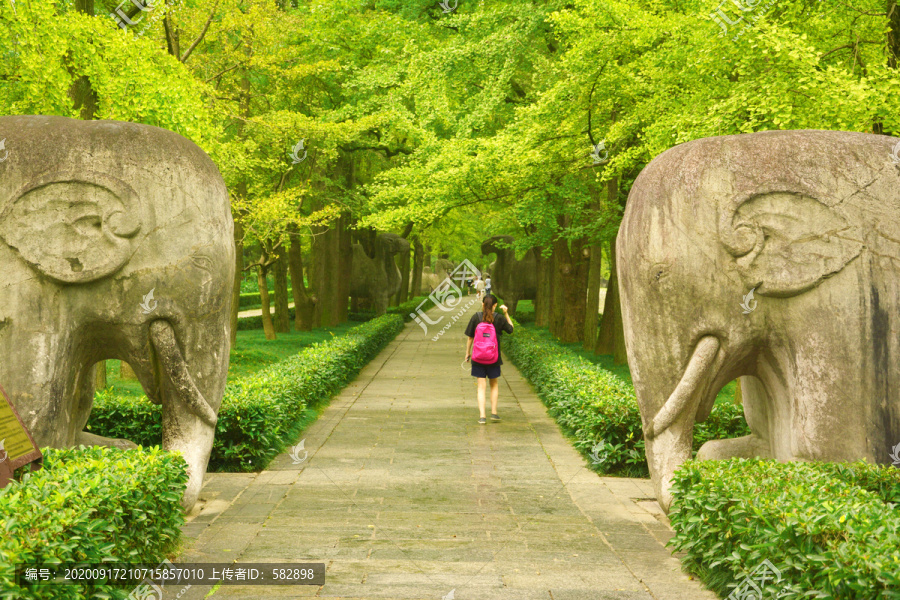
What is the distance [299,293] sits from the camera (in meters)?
23.0

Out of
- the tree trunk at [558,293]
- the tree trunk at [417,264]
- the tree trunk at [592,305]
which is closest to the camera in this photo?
the tree trunk at [592,305]

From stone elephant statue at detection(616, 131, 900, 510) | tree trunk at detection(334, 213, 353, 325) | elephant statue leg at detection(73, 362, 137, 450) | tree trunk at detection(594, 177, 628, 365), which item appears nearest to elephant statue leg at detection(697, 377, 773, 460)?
stone elephant statue at detection(616, 131, 900, 510)

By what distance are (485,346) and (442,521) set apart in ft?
15.4

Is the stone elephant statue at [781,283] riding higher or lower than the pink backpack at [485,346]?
higher

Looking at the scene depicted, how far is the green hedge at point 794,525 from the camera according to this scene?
11.1 feet

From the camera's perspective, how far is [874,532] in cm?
356

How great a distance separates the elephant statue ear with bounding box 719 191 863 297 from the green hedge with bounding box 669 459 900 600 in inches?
48.5

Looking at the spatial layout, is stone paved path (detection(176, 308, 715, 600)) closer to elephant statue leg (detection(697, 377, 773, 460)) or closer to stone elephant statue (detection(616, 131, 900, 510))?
elephant statue leg (detection(697, 377, 773, 460))

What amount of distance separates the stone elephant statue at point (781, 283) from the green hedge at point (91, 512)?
3.41 meters

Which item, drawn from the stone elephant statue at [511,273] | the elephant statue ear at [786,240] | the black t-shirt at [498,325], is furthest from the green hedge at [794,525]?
the stone elephant statue at [511,273]

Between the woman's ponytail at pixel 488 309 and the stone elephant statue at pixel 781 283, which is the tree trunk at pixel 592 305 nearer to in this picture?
the woman's ponytail at pixel 488 309

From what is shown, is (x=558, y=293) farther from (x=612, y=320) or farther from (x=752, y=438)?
(x=752, y=438)

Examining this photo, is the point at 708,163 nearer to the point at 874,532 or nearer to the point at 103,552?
the point at 874,532

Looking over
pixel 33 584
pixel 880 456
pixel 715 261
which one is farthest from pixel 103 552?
pixel 880 456
